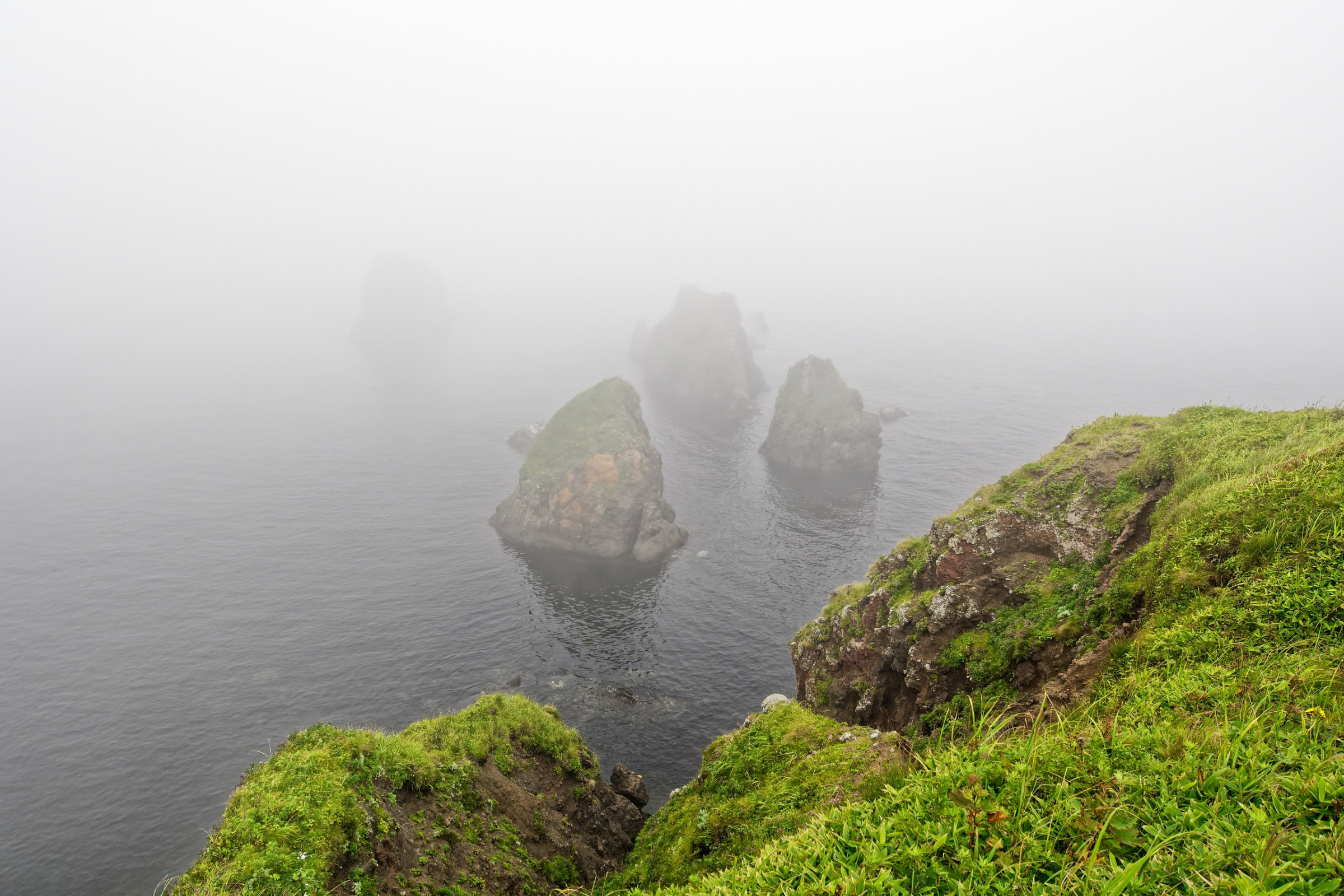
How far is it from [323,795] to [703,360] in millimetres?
108054

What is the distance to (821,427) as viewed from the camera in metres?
88.0

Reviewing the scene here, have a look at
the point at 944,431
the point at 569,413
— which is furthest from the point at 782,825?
the point at 944,431

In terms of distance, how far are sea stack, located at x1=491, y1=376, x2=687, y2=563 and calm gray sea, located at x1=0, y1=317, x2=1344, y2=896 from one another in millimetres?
3770

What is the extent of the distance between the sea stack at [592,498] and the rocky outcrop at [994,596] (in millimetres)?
41851

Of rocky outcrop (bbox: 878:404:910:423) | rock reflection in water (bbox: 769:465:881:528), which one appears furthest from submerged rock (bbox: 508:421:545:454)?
rocky outcrop (bbox: 878:404:910:423)

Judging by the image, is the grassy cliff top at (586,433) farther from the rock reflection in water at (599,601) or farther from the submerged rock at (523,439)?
the submerged rock at (523,439)

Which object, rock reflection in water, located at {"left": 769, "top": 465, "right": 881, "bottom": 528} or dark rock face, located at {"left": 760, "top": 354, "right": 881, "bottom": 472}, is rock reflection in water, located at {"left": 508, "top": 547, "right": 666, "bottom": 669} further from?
dark rock face, located at {"left": 760, "top": 354, "right": 881, "bottom": 472}

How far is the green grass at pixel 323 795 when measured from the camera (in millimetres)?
14086

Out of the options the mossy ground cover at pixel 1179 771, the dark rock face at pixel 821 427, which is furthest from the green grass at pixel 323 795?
the dark rock face at pixel 821 427

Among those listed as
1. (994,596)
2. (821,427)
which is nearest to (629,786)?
(994,596)

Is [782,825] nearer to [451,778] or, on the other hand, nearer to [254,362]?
[451,778]

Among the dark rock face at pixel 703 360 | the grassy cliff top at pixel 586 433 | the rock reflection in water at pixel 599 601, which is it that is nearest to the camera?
the rock reflection in water at pixel 599 601

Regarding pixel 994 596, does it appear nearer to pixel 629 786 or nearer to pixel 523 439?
pixel 629 786

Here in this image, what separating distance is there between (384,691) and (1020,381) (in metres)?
131
